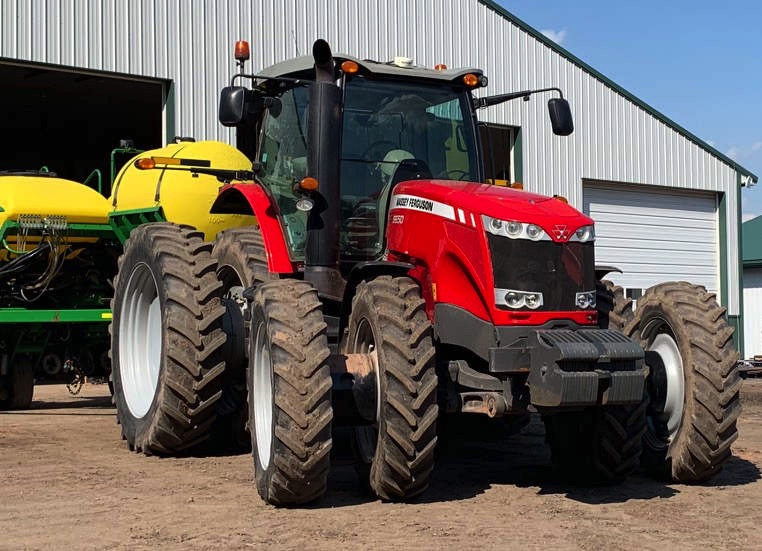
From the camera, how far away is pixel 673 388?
6.80m

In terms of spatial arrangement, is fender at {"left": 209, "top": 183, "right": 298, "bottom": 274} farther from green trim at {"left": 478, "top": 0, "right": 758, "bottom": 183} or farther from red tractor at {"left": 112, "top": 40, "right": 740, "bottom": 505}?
green trim at {"left": 478, "top": 0, "right": 758, "bottom": 183}

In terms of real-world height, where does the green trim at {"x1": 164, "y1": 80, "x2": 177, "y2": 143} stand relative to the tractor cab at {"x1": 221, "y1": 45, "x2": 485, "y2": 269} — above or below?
above

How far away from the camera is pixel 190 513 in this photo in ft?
19.1

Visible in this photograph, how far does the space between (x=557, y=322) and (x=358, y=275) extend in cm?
130

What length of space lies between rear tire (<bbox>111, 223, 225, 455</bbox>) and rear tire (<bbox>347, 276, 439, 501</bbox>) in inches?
71.9

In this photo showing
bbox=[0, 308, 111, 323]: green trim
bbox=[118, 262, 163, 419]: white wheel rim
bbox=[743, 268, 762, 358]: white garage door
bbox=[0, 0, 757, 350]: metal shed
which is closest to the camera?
bbox=[118, 262, 163, 419]: white wheel rim

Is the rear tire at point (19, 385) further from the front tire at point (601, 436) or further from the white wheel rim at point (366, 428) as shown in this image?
the front tire at point (601, 436)

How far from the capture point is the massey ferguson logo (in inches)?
245

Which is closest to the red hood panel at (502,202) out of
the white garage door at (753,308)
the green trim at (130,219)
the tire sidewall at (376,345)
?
the tire sidewall at (376,345)

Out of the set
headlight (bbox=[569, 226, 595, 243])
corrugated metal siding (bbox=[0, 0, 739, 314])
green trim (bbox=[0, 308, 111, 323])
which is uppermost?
corrugated metal siding (bbox=[0, 0, 739, 314])

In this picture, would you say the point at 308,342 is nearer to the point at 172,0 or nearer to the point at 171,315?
the point at 171,315

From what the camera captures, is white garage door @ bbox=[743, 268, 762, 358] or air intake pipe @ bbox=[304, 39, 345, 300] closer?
air intake pipe @ bbox=[304, 39, 345, 300]

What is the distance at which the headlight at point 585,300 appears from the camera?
6.29m

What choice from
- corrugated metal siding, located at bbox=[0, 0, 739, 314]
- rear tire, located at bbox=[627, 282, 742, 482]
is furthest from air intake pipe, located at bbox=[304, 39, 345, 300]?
corrugated metal siding, located at bbox=[0, 0, 739, 314]
